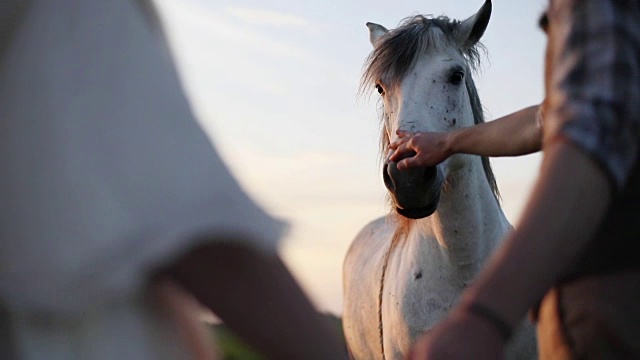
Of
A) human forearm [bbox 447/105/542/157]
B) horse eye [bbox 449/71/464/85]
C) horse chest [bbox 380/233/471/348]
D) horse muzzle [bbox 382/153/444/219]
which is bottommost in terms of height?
horse chest [bbox 380/233/471/348]

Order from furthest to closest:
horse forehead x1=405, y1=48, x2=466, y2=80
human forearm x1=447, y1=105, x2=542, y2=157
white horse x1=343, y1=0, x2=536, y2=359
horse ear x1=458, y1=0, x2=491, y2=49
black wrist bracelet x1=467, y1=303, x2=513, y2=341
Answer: horse ear x1=458, y1=0, x2=491, y2=49 → horse forehead x1=405, y1=48, x2=466, y2=80 → white horse x1=343, y1=0, x2=536, y2=359 → human forearm x1=447, y1=105, x2=542, y2=157 → black wrist bracelet x1=467, y1=303, x2=513, y2=341

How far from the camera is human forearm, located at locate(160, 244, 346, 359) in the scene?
905 millimetres

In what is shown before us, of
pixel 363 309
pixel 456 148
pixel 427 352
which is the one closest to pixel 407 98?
pixel 363 309

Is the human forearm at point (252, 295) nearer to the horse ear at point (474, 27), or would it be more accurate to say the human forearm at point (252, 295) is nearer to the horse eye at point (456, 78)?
the horse eye at point (456, 78)

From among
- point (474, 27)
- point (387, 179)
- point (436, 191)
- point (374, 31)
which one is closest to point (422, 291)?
point (436, 191)

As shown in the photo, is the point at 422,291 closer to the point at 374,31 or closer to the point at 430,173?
the point at 430,173

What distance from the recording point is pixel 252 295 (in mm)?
909

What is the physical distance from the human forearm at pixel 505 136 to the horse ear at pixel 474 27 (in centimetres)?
280

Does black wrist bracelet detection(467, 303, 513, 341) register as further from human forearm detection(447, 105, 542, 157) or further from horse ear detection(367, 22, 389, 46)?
horse ear detection(367, 22, 389, 46)

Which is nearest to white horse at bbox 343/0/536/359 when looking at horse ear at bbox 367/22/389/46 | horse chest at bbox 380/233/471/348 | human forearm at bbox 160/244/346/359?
horse chest at bbox 380/233/471/348

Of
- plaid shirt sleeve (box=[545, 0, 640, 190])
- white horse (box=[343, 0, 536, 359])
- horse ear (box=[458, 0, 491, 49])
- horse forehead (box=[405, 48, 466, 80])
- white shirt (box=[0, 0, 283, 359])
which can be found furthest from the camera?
horse ear (box=[458, 0, 491, 49])

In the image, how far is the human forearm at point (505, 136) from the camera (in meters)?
1.73

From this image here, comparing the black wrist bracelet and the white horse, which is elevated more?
the black wrist bracelet

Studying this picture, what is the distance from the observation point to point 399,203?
3.92 m
